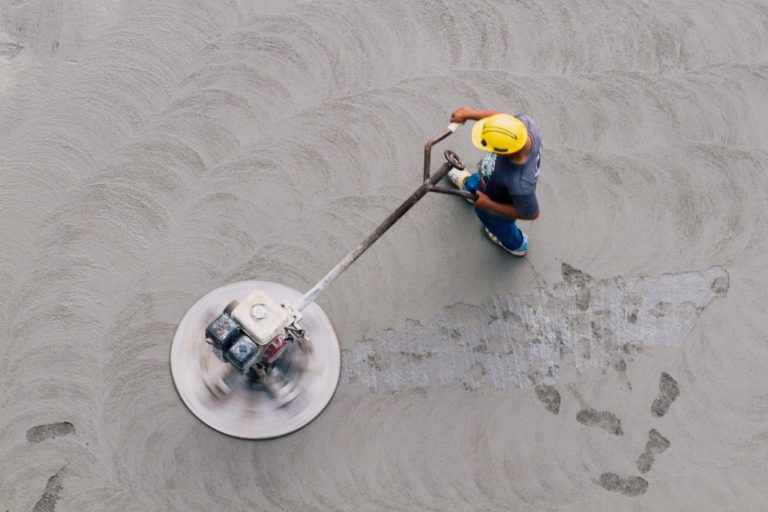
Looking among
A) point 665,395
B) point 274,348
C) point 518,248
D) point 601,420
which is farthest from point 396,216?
point 665,395

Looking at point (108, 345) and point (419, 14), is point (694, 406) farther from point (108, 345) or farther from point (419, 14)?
point (108, 345)

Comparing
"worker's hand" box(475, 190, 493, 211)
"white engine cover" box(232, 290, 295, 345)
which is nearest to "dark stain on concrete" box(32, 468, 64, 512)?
"white engine cover" box(232, 290, 295, 345)

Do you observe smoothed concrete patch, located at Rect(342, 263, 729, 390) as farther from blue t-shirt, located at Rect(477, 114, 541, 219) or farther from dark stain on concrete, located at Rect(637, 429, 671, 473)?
blue t-shirt, located at Rect(477, 114, 541, 219)

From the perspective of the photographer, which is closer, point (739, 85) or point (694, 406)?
point (694, 406)

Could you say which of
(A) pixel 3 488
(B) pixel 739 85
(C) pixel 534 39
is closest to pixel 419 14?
(C) pixel 534 39

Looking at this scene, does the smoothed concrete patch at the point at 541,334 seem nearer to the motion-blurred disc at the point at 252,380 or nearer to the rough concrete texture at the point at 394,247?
the rough concrete texture at the point at 394,247

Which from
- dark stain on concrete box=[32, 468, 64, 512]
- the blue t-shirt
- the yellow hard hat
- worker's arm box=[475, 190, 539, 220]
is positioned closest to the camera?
the yellow hard hat

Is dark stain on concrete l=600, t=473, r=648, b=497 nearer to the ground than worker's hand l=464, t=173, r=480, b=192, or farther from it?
nearer to the ground
